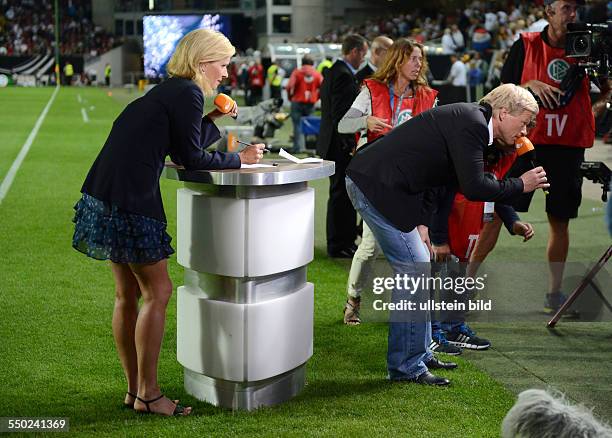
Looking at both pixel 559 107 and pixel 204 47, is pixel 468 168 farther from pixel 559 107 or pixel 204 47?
pixel 559 107

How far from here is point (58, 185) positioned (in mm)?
14180

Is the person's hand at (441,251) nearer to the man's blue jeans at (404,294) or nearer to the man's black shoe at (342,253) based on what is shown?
the man's blue jeans at (404,294)

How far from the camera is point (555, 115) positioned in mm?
6844

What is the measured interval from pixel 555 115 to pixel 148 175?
11.2 feet

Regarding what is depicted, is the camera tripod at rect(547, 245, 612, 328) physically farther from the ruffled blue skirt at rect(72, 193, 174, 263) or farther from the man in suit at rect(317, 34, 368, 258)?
the ruffled blue skirt at rect(72, 193, 174, 263)

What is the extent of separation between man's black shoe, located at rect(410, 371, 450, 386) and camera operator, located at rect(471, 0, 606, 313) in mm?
1617

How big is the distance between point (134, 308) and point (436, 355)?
2009 millimetres

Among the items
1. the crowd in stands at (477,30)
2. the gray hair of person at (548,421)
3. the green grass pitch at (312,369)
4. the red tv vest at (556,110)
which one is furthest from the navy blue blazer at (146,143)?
the crowd in stands at (477,30)

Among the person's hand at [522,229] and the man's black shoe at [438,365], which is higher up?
the person's hand at [522,229]

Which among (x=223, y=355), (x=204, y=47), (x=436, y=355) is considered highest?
(x=204, y=47)

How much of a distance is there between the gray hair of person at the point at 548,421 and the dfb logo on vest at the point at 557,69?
4.16 metres

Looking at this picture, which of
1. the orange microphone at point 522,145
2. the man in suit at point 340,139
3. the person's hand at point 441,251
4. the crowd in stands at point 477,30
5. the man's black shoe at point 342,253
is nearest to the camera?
the orange microphone at point 522,145

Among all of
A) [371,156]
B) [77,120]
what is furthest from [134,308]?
[77,120]

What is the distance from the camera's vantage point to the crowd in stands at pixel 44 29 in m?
68.1
